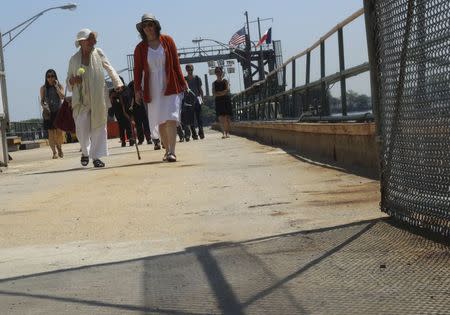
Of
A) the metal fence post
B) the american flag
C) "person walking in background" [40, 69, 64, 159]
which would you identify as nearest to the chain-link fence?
the metal fence post

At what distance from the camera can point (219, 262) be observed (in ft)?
14.5

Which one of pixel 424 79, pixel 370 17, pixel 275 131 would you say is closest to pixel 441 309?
pixel 424 79

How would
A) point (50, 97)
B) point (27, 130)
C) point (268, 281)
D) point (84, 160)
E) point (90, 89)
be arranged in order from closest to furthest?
1. point (268, 281)
2. point (90, 89)
3. point (84, 160)
4. point (50, 97)
5. point (27, 130)

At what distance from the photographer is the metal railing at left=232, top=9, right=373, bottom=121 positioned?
9008mm

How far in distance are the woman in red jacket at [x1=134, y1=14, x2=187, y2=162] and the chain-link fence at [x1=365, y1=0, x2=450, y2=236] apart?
605 cm

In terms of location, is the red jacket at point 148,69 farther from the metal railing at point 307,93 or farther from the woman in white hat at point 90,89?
the metal railing at point 307,93

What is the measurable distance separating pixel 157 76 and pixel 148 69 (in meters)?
0.16

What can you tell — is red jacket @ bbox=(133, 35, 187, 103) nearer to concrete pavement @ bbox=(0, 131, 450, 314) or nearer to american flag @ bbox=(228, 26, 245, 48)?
concrete pavement @ bbox=(0, 131, 450, 314)

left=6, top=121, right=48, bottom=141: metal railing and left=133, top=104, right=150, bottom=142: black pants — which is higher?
left=133, top=104, right=150, bottom=142: black pants

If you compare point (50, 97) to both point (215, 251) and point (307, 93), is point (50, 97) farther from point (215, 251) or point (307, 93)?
point (215, 251)

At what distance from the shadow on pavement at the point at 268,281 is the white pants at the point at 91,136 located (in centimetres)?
708

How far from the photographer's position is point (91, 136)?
38.7ft

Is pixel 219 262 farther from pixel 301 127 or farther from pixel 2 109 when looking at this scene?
pixel 2 109

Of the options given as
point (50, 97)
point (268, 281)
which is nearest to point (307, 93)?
point (50, 97)
